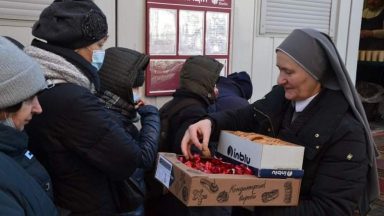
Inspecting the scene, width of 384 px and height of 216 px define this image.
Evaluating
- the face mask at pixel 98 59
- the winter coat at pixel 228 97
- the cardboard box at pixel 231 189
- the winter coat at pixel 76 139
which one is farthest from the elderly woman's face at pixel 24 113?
the winter coat at pixel 228 97

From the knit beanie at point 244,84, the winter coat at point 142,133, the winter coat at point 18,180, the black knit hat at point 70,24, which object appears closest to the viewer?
the winter coat at point 18,180

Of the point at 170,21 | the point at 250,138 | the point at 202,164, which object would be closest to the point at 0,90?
the point at 202,164

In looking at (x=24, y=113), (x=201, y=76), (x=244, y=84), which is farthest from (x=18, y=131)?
(x=244, y=84)

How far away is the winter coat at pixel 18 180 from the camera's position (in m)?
1.15

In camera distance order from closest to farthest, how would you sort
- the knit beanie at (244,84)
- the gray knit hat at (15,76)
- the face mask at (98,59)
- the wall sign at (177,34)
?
the gray knit hat at (15,76), the face mask at (98,59), the wall sign at (177,34), the knit beanie at (244,84)

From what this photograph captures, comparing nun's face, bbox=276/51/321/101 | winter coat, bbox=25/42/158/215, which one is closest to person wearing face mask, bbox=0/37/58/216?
winter coat, bbox=25/42/158/215

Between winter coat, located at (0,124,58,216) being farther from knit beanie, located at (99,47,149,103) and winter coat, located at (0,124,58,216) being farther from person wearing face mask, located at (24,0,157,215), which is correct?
knit beanie, located at (99,47,149,103)

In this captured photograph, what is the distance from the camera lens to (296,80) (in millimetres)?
Answer: 1737

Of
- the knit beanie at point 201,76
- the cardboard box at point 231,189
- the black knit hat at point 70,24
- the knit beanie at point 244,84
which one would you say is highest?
the black knit hat at point 70,24

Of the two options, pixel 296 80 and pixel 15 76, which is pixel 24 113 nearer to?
pixel 15 76

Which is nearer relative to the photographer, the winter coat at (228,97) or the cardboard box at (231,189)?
the cardboard box at (231,189)

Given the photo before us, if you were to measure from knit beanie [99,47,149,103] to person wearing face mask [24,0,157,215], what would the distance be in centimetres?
31

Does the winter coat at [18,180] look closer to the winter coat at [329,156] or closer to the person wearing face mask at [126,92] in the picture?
the person wearing face mask at [126,92]

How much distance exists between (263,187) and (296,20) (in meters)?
3.29
